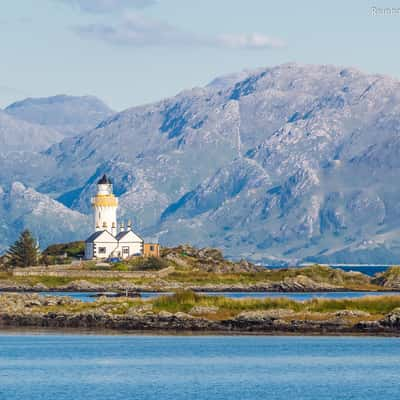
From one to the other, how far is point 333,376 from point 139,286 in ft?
309

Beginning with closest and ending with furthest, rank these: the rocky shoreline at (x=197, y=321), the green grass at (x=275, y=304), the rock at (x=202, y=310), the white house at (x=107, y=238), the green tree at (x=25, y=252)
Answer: the rocky shoreline at (x=197, y=321) < the green grass at (x=275, y=304) < the rock at (x=202, y=310) < the green tree at (x=25, y=252) < the white house at (x=107, y=238)

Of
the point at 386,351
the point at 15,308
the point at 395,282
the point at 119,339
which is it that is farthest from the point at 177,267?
the point at 386,351

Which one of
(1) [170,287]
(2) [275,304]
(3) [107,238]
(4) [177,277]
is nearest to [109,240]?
(3) [107,238]

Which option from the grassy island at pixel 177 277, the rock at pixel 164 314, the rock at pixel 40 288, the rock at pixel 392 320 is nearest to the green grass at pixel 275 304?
the rock at pixel 164 314

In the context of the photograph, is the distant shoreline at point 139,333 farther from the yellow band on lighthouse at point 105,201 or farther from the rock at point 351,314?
the yellow band on lighthouse at point 105,201

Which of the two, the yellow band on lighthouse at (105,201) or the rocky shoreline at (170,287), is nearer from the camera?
Result: the rocky shoreline at (170,287)

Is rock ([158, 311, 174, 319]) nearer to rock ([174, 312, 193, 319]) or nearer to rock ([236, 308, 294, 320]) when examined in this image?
rock ([174, 312, 193, 319])

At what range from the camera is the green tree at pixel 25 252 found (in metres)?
186

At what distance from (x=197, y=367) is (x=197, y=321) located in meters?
21.1

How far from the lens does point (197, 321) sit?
9662cm

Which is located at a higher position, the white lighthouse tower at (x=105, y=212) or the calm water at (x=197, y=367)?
the white lighthouse tower at (x=105, y=212)

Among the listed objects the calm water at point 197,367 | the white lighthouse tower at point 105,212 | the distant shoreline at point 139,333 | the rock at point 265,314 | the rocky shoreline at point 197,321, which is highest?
the white lighthouse tower at point 105,212

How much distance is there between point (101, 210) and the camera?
198250 millimetres

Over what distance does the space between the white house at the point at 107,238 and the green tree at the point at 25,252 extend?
28.3 ft
